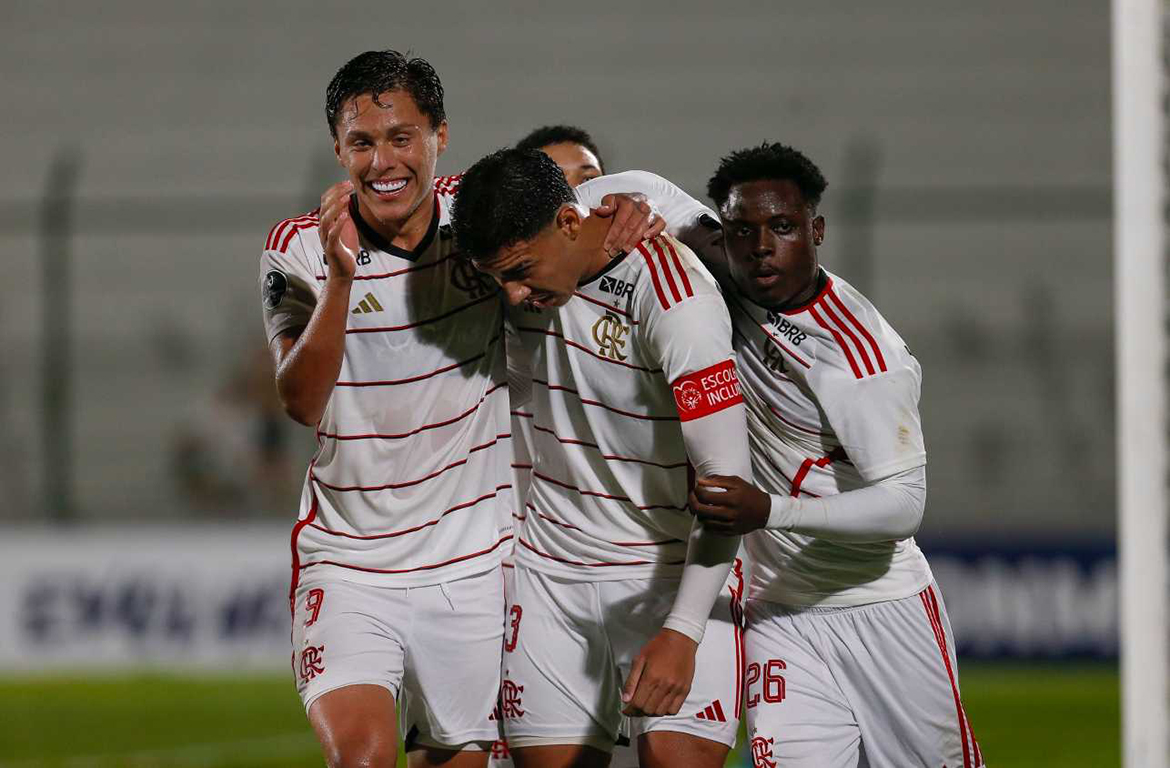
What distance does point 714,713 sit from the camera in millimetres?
3773

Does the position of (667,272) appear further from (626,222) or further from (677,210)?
(677,210)

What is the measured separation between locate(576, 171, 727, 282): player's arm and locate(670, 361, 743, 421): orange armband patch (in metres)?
0.51

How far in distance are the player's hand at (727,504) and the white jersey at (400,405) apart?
2.71ft

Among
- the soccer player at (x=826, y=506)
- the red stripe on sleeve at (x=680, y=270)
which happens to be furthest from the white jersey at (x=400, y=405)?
the soccer player at (x=826, y=506)

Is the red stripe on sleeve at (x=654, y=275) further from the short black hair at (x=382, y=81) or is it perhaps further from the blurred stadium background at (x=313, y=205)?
the blurred stadium background at (x=313, y=205)

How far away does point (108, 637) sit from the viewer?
10.9 meters

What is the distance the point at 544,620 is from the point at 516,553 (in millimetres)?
213

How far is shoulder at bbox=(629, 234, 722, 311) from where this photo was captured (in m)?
3.59

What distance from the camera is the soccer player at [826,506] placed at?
3.64 meters

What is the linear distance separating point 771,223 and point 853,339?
351mm

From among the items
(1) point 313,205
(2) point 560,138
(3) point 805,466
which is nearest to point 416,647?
(3) point 805,466

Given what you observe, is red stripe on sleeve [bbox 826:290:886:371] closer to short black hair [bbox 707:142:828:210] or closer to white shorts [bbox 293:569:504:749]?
short black hair [bbox 707:142:828:210]

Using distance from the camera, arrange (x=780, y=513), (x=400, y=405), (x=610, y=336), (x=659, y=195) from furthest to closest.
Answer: (x=659, y=195), (x=400, y=405), (x=610, y=336), (x=780, y=513)

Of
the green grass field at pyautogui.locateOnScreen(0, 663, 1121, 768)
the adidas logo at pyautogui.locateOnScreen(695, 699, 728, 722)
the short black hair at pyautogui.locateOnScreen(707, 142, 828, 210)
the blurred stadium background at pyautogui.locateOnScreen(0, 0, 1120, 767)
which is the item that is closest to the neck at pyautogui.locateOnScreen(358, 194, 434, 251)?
the short black hair at pyautogui.locateOnScreen(707, 142, 828, 210)
